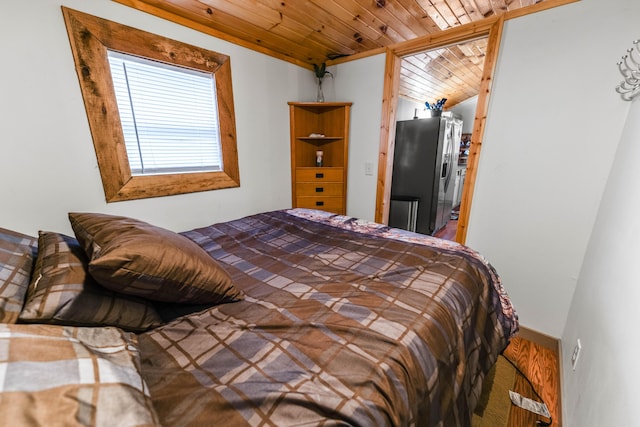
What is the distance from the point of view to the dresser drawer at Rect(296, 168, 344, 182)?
2.82 meters

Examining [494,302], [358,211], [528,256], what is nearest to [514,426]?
[494,302]

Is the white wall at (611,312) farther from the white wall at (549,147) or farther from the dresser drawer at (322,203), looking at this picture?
the dresser drawer at (322,203)

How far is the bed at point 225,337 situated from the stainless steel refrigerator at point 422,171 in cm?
251

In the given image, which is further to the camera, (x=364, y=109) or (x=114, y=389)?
(x=364, y=109)

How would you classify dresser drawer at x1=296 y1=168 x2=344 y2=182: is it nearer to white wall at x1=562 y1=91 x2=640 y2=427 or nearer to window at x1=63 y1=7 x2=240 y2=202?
window at x1=63 y1=7 x2=240 y2=202

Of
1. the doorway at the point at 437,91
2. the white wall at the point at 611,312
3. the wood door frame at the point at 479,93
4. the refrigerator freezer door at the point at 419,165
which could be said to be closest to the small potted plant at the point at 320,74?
the wood door frame at the point at 479,93

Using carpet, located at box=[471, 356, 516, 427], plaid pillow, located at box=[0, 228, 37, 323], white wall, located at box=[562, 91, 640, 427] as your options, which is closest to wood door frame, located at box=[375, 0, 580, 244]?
white wall, located at box=[562, 91, 640, 427]

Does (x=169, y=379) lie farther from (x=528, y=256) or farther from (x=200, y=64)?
(x=528, y=256)

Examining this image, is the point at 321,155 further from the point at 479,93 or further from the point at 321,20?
the point at 479,93

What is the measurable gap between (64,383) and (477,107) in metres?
2.53

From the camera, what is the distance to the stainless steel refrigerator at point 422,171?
348cm

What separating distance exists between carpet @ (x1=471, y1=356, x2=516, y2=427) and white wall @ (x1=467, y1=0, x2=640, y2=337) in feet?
1.81

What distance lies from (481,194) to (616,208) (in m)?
0.83

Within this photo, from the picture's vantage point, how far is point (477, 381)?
1131mm
